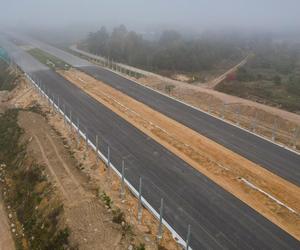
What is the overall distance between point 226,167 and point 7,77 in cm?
4472

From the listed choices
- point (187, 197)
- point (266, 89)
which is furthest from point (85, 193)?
point (266, 89)

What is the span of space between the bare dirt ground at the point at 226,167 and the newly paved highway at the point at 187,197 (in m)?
0.70

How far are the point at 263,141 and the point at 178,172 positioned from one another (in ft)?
30.5

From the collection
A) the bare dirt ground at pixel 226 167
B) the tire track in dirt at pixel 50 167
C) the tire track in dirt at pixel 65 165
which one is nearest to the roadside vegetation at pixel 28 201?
the tire track in dirt at pixel 50 167

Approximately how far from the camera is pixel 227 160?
22.8 metres

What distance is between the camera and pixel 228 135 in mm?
27344

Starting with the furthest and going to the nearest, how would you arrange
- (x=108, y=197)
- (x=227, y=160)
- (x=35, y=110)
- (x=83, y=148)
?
(x=35, y=110) → (x=83, y=148) → (x=227, y=160) → (x=108, y=197)

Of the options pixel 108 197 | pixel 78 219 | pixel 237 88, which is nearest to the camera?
pixel 78 219

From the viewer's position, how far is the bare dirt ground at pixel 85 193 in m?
15.4

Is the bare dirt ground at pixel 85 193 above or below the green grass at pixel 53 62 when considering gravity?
above

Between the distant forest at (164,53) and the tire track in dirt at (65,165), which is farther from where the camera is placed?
the distant forest at (164,53)

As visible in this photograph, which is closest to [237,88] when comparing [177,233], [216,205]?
[216,205]

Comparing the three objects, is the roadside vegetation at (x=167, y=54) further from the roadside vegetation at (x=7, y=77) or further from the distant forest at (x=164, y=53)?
the roadside vegetation at (x=7, y=77)

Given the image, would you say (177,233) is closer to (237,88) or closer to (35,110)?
Answer: (35,110)
